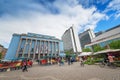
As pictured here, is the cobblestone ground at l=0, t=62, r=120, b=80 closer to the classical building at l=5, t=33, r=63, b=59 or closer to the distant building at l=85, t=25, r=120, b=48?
the distant building at l=85, t=25, r=120, b=48

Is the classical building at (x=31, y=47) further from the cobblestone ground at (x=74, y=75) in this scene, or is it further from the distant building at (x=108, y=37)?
the cobblestone ground at (x=74, y=75)

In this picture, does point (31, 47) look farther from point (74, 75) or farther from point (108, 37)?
point (74, 75)

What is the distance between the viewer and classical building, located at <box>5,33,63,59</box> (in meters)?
52.0

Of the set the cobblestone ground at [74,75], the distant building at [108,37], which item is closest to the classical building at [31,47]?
the distant building at [108,37]

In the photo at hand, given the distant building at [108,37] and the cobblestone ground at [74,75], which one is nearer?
the cobblestone ground at [74,75]

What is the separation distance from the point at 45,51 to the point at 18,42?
61.7ft

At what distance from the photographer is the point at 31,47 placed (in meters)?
57.8

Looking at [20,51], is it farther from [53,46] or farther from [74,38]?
[74,38]

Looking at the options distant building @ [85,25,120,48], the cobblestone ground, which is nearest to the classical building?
distant building @ [85,25,120,48]

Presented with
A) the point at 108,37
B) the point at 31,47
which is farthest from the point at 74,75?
the point at 31,47

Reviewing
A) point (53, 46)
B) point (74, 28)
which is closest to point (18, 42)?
point (53, 46)

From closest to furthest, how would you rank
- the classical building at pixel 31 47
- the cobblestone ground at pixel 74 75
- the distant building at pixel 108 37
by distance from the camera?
the cobblestone ground at pixel 74 75, the distant building at pixel 108 37, the classical building at pixel 31 47

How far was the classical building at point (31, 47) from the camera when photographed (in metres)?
52.0

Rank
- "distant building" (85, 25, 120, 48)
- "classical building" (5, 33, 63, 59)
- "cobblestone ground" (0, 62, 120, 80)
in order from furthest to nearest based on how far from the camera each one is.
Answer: "classical building" (5, 33, 63, 59)
"distant building" (85, 25, 120, 48)
"cobblestone ground" (0, 62, 120, 80)
